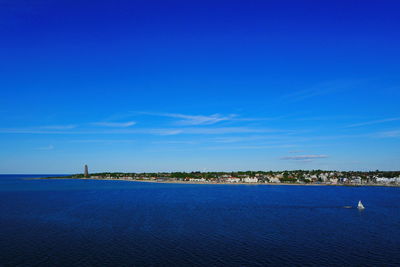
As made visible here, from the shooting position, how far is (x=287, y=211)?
312 feet

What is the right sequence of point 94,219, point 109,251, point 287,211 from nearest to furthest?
point 109,251, point 94,219, point 287,211

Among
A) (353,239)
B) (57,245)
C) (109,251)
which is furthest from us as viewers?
(353,239)

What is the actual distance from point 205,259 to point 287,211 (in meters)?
57.5

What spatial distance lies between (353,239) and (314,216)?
28058 millimetres

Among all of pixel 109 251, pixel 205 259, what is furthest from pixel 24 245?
pixel 205 259

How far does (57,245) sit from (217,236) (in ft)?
95.1

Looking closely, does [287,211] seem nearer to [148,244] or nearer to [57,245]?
[148,244]

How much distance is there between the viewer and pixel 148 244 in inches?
2066

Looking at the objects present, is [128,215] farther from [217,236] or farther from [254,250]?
[254,250]

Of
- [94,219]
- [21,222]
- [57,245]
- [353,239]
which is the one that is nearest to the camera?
[57,245]

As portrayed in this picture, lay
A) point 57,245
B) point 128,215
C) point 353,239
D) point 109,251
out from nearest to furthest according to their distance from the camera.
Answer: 1. point 109,251
2. point 57,245
3. point 353,239
4. point 128,215

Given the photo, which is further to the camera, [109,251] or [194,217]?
[194,217]

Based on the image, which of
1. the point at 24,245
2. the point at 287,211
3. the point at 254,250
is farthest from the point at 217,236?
the point at 287,211

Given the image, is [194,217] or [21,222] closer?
[21,222]
